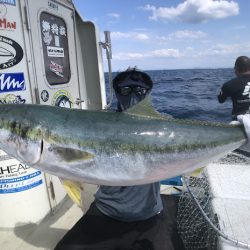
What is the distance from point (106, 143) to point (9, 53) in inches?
74.9


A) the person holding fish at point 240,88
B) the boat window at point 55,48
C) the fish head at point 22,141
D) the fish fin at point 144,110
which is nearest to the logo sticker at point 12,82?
the boat window at point 55,48

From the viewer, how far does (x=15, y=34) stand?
3.38m

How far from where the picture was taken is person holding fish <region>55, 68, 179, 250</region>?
2742 mm

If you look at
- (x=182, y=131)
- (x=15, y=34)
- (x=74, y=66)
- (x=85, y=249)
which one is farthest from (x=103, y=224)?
(x=74, y=66)

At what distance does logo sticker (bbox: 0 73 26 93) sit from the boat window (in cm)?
57

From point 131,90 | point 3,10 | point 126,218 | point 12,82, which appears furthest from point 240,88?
point 3,10

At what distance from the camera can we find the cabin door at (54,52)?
3771mm

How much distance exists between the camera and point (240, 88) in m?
6.44

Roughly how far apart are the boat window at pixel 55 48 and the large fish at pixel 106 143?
1.98 m

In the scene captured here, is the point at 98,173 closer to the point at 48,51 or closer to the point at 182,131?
the point at 182,131

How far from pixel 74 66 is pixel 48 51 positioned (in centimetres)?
82

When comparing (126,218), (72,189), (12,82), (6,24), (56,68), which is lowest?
(126,218)

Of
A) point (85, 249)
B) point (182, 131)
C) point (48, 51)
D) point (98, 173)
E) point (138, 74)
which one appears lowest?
point (85, 249)

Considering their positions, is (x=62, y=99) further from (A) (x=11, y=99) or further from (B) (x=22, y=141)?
(B) (x=22, y=141)
